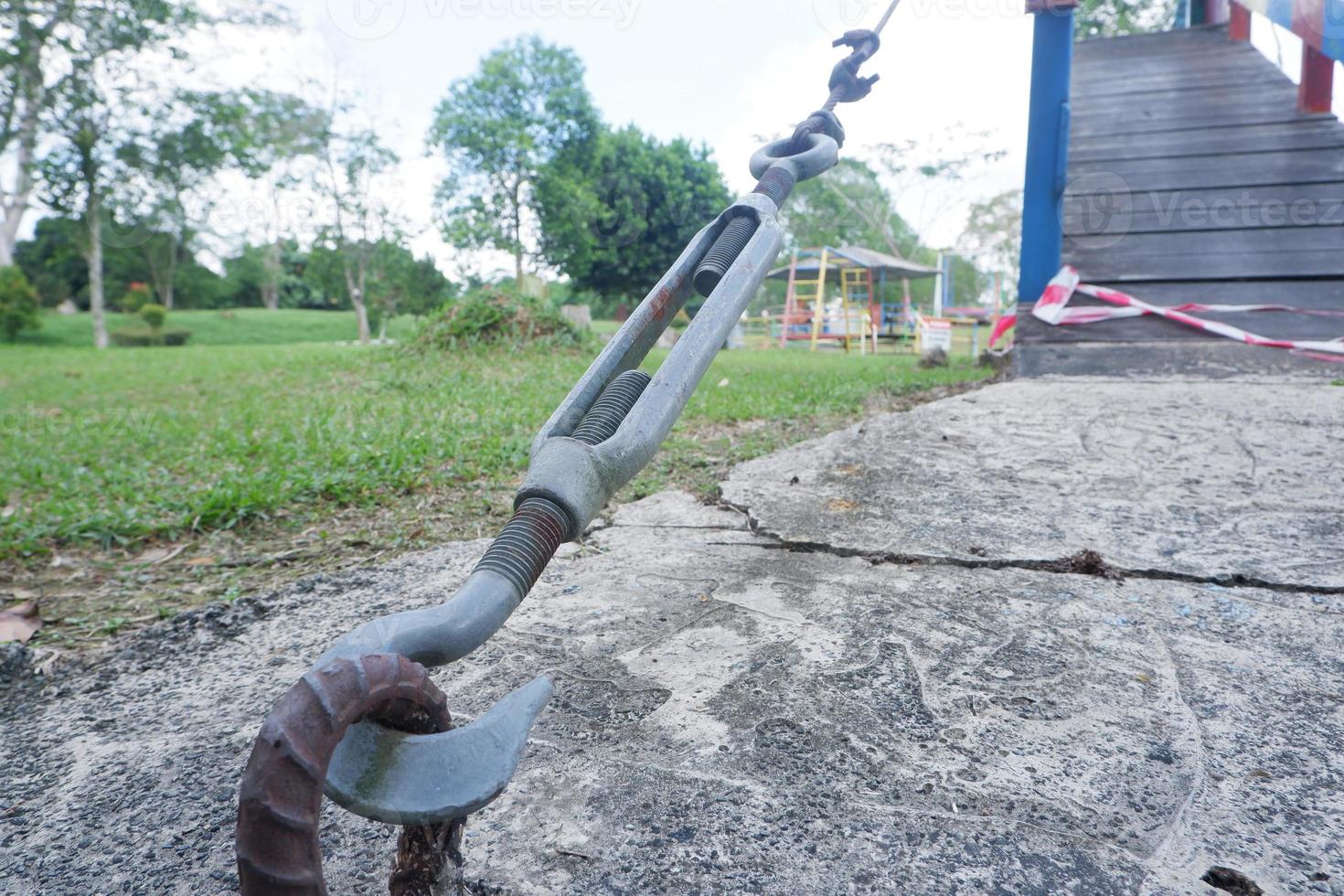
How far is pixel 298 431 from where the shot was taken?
3.47m

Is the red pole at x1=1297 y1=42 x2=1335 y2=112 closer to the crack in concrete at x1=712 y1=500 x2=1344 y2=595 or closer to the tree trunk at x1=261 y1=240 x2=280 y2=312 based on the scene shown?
the crack in concrete at x1=712 y1=500 x2=1344 y2=595

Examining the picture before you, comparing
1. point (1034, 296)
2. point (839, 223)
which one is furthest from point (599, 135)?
point (1034, 296)

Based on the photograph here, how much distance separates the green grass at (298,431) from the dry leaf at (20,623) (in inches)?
21.0

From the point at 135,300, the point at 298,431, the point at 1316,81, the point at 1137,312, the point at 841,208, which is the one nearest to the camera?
the point at 298,431

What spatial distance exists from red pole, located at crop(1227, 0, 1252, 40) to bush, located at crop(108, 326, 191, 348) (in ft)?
61.7

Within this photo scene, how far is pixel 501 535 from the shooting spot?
0.87 m

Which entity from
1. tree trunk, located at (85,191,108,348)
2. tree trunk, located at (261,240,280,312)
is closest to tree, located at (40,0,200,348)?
tree trunk, located at (85,191,108,348)

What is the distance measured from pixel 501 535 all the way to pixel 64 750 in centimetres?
76

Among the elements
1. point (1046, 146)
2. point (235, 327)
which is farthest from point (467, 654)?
point (235, 327)

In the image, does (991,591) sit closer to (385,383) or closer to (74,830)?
(74,830)

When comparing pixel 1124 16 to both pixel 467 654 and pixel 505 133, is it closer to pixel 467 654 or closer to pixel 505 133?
pixel 505 133

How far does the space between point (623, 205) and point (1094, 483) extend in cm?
1630

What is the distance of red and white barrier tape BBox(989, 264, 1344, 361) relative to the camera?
10.9 ft

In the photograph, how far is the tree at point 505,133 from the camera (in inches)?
631
